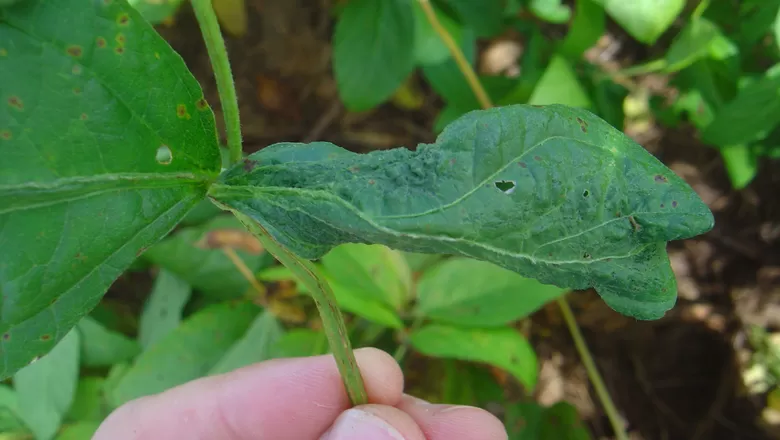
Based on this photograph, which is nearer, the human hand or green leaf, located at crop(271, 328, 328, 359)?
the human hand

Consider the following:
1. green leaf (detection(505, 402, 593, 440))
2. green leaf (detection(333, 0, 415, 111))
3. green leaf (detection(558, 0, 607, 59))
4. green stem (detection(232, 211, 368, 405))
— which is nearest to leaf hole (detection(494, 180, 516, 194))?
green stem (detection(232, 211, 368, 405))

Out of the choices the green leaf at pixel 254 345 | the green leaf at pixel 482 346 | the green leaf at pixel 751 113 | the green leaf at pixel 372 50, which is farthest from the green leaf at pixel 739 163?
the green leaf at pixel 254 345

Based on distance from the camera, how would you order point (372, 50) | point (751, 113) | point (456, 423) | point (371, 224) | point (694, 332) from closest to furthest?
1. point (371, 224)
2. point (456, 423)
3. point (751, 113)
4. point (372, 50)
5. point (694, 332)

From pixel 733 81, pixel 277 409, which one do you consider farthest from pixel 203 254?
pixel 733 81

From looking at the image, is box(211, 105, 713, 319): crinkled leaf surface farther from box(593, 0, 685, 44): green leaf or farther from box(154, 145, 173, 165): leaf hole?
box(593, 0, 685, 44): green leaf

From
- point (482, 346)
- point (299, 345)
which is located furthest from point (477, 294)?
point (299, 345)

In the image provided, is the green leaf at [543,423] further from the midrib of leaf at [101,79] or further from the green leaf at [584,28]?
the midrib of leaf at [101,79]

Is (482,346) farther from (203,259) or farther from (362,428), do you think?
(203,259)
